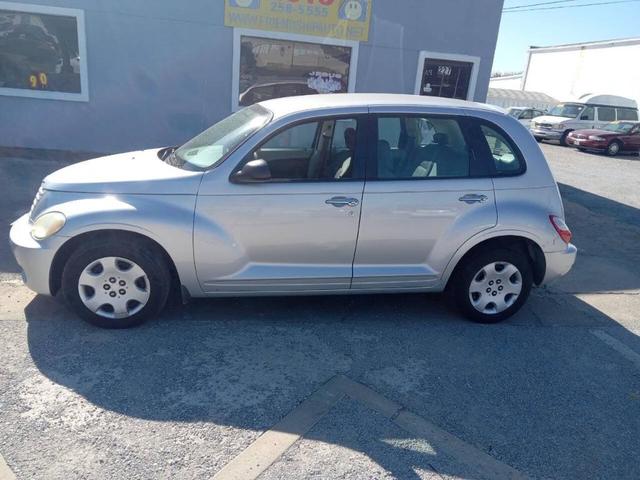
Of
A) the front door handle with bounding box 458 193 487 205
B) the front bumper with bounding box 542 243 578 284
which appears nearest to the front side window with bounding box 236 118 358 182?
the front door handle with bounding box 458 193 487 205

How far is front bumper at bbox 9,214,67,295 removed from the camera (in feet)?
11.4

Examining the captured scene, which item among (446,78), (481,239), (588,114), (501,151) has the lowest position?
(481,239)

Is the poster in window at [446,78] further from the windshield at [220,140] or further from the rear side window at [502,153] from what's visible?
the windshield at [220,140]

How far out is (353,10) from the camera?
9133 mm

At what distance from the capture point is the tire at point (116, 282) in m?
3.55

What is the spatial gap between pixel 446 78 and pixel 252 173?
24.9ft

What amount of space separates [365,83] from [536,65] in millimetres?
37391

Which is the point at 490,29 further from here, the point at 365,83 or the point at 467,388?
the point at 467,388

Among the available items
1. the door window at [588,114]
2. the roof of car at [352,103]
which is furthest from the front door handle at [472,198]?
the door window at [588,114]

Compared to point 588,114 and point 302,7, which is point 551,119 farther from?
point 302,7

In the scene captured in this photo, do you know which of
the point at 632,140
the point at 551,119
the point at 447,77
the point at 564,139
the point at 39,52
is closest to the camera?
the point at 39,52

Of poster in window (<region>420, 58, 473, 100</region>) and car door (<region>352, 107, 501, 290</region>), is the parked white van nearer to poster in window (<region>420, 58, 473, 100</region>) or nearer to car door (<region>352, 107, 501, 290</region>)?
poster in window (<region>420, 58, 473, 100</region>)

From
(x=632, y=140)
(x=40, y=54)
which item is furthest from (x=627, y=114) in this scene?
(x=40, y=54)

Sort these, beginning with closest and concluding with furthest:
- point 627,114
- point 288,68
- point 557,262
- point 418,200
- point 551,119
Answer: point 418,200 → point 557,262 → point 288,68 → point 551,119 → point 627,114
